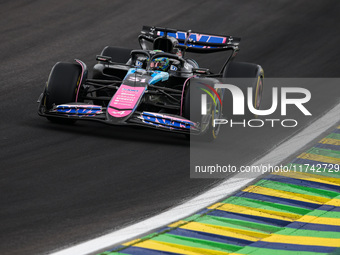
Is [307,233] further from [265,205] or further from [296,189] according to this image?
[296,189]

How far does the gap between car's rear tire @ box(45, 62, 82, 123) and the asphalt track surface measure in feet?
1.28

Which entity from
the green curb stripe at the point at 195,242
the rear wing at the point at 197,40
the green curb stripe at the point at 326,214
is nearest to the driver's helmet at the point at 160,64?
the rear wing at the point at 197,40

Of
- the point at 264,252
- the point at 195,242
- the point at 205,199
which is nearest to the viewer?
the point at 264,252

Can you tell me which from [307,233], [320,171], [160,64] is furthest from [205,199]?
[160,64]

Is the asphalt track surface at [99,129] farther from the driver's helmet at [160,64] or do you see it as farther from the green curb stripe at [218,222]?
the driver's helmet at [160,64]

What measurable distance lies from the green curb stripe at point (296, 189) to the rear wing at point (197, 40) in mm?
4299

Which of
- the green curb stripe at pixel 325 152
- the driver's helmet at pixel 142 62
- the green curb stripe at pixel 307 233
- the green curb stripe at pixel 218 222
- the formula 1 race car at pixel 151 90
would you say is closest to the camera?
the green curb stripe at pixel 307 233

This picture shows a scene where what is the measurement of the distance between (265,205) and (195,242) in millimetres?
1706

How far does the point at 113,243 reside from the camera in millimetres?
7898

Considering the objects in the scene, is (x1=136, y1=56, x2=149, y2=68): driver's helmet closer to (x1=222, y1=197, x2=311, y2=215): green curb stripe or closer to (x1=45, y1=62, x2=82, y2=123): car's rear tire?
(x1=45, y1=62, x2=82, y2=123): car's rear tire

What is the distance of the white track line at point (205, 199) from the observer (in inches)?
312

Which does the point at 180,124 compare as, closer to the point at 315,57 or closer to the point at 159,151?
the point at 159,151

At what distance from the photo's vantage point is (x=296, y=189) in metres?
10.2

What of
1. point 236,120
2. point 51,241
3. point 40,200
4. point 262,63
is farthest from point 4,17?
point 51,241
